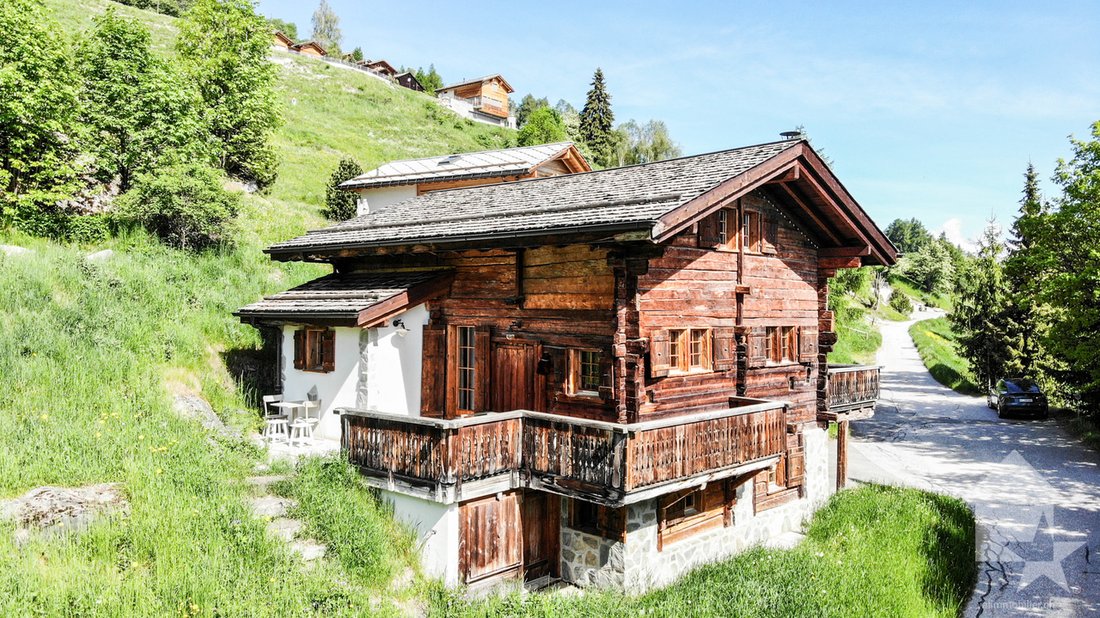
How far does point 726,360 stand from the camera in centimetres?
1368

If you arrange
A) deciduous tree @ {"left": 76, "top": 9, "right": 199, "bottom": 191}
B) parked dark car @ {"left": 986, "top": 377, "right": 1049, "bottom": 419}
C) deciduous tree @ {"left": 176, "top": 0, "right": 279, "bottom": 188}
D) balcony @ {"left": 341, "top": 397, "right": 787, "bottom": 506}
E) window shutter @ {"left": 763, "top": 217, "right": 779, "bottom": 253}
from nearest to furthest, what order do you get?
balcony @ {"left": 341, "top": 397, "right": 787, "bottom": 506} → window shutter @ {"left": 763, "top": 217, "right": 779, "bottom": 253} → deciduous tree @ {"left": 76, "top": 9, "right": 199, "bottom": 191} → deciduous tree @ {"left": 176, "top": 0, "right": 279, "bottom": 188} → parked dark car @ {"left": 986, "top": 377, "right": 1049, "bottom": 419}

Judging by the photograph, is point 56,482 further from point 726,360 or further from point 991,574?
point 991,574

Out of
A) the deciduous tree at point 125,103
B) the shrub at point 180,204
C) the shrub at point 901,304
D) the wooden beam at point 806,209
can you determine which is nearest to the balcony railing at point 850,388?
the wooden beam at point 806,209

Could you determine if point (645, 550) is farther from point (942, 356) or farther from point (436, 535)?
point (942, 356)

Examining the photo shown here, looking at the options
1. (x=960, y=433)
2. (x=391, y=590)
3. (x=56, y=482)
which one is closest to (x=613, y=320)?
(x=391, y=590)

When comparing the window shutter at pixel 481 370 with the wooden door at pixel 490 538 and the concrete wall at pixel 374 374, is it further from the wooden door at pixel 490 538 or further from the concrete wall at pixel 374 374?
the wooden door at pixel 490 538

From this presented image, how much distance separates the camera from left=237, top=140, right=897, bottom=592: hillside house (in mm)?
10547

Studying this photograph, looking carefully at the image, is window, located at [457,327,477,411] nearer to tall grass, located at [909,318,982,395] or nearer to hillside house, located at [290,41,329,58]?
tall grass, located at [909,318,982,395]

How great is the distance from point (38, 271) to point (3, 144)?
6757 mm

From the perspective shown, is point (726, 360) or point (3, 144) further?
point (3, 144)

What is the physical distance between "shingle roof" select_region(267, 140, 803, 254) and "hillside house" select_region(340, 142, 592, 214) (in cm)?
1150

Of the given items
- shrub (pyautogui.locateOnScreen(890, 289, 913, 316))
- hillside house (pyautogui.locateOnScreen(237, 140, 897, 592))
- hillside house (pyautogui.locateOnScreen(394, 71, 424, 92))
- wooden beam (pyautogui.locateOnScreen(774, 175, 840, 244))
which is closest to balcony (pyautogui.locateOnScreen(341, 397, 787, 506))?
hillside house (pyautogui.locateOnScreen(237, 140, 897, 592))

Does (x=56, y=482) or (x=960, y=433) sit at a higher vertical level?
(x=56, y=482)

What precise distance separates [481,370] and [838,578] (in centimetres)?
740
